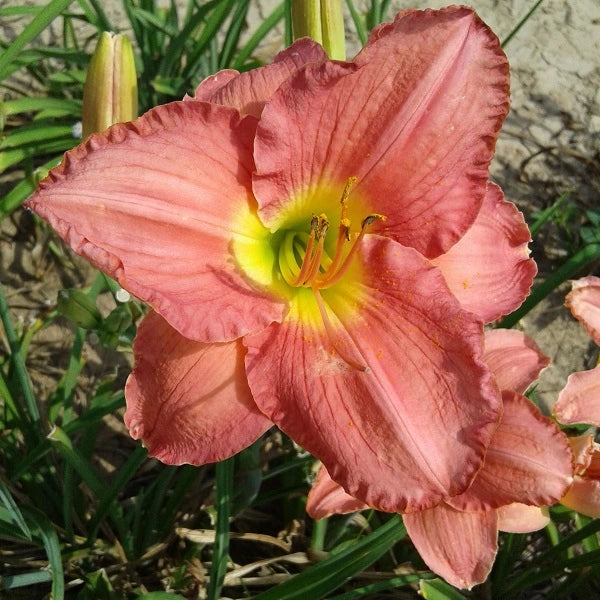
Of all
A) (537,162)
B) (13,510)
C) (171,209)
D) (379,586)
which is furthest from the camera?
(537,162)

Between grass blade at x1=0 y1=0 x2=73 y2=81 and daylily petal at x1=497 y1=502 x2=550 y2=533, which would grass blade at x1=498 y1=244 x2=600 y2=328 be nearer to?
daylily petal at x1=497 y1=502 x2=550 y2=533

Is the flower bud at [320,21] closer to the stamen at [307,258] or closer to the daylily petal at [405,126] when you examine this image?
the daylily petal at [405,126]

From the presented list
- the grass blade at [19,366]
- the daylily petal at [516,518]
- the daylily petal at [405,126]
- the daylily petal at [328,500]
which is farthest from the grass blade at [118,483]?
the daylily petal at [516,518]

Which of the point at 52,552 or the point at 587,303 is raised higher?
the point at 587,303

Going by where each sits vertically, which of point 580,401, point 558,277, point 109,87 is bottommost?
point 580,401

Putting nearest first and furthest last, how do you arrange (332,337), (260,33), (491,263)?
(332,337) → (491,263) → (260,33)

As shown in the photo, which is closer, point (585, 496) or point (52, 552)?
point (585, 496)

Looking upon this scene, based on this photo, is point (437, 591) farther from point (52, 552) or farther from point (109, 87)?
point (109, 87)

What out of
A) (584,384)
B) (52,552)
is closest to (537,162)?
(584,384)
